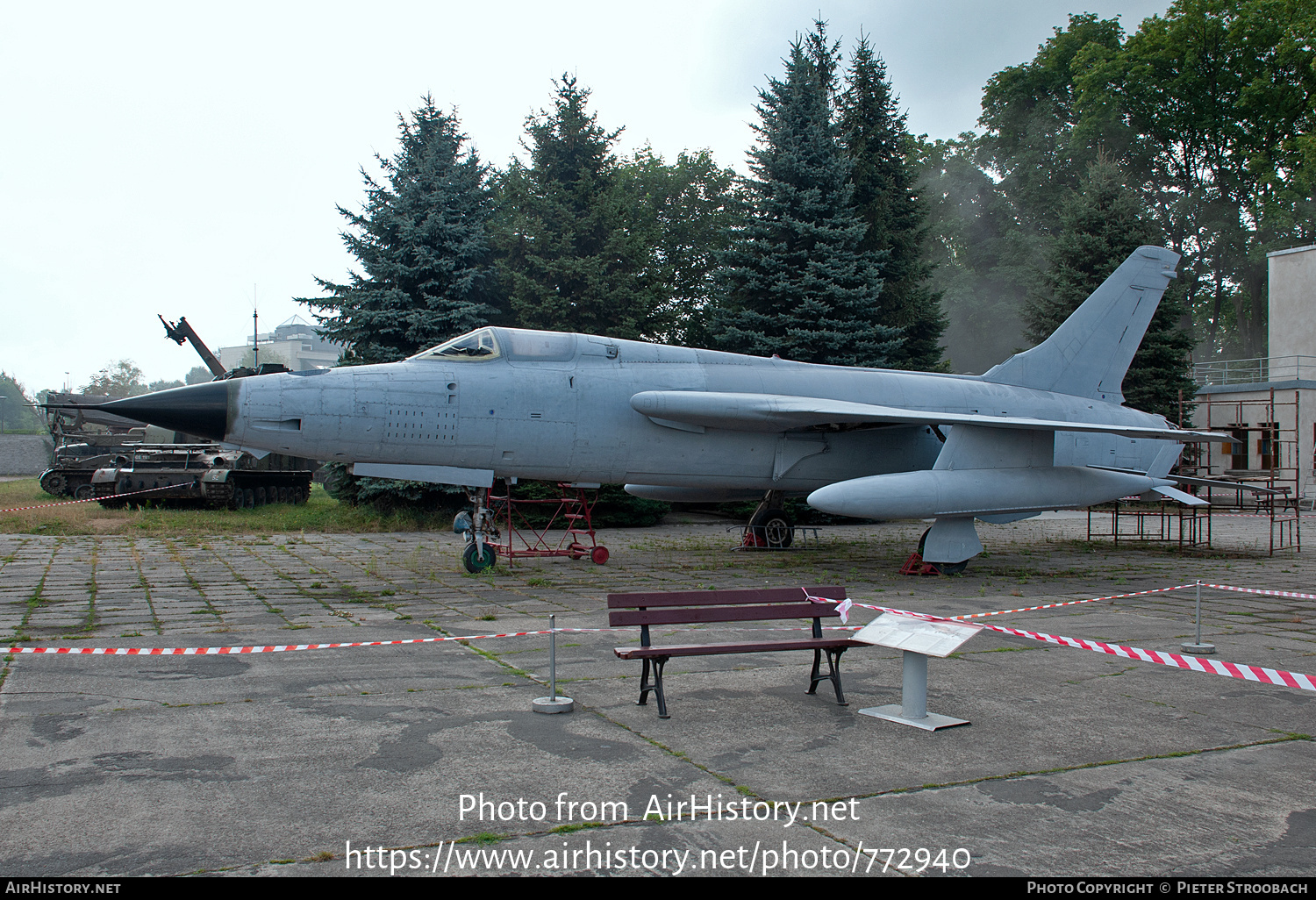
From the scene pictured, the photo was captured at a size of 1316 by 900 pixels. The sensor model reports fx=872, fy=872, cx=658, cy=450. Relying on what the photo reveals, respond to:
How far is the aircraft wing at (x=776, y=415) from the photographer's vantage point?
10.9 metres

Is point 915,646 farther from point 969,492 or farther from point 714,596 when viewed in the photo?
point 969,492

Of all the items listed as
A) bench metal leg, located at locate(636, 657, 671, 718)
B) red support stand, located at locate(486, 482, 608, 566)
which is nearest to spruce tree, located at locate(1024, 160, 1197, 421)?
red support stand, located at locate(486, 482, 608, 566)

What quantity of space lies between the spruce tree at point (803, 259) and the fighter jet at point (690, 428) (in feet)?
18.2

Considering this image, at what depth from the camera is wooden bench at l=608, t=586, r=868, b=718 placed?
4.89 metres

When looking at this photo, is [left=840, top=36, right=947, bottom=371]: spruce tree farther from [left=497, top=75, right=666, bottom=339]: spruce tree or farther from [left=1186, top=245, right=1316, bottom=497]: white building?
[left=1186, top=245, right=1316, bottom=497]: white building

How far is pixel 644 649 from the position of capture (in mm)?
4895

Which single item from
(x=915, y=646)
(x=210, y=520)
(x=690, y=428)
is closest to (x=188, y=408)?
(x=690, y=428)

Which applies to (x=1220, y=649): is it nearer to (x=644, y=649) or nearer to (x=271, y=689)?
(x=644, y=649)

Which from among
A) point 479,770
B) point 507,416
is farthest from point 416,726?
point 507,416

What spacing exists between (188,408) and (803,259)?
46.7 feet

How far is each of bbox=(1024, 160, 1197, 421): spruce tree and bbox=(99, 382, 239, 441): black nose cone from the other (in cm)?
2419

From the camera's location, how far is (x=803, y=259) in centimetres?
1989

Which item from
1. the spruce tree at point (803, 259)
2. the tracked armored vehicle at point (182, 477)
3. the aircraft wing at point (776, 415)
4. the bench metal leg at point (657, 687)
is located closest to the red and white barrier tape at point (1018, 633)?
the bench metal leg at point (657, 687)

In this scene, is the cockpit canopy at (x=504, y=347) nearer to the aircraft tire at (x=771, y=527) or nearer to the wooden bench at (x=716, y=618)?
the aircraft tire at (x=771, y=527)
